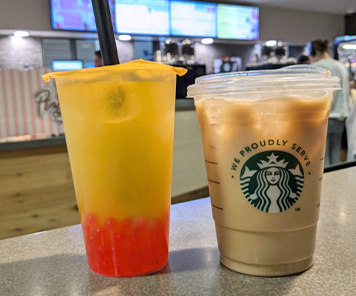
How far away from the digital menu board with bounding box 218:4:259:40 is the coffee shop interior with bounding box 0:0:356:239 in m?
0.02

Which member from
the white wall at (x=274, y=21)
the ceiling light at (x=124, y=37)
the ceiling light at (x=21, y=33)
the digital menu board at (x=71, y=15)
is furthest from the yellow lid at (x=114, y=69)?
the ceiling light at (x=124, y=37)

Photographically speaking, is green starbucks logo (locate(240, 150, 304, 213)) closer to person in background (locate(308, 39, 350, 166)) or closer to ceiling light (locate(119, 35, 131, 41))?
person in background (locate(308, 39, 350, 166))

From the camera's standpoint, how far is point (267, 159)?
0.40 m

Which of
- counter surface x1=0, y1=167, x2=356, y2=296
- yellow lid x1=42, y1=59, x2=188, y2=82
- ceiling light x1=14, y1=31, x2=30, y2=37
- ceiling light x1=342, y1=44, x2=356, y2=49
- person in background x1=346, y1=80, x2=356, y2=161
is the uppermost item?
ceiling light x1=14, y1=31, x2=30, y2=37

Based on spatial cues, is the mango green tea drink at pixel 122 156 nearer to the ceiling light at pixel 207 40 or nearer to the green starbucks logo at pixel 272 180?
the green starbucks logo at pixel 272 180

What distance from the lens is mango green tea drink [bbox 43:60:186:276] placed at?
410mm

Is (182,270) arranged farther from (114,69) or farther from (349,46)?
(349,46)

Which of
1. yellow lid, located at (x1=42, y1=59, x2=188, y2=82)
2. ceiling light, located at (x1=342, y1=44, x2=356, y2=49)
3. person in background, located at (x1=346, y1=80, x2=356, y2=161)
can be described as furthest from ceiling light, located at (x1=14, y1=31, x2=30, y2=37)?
ceiling light, located at (x1=342, y1=44, x2=356, y2=49)

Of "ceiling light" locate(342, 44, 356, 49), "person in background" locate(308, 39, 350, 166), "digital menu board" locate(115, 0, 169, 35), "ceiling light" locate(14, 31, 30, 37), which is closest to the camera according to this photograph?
"person in background" locate(308, 39, 350, 166)

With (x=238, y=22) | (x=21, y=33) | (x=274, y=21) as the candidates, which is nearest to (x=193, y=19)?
(x=238, y=22)

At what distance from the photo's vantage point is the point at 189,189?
2.23 m

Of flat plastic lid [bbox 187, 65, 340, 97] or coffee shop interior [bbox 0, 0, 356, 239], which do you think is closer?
flat plastic lid [bbox 187, 65, 340, 97]

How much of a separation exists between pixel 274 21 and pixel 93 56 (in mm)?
3447

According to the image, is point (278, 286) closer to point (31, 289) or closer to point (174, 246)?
point (174, 246)
